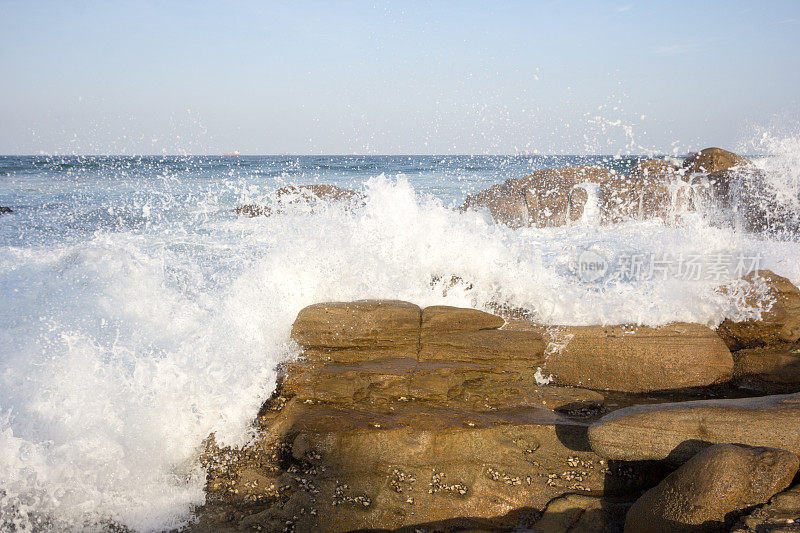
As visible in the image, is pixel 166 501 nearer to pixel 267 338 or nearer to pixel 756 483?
pixel 267 338

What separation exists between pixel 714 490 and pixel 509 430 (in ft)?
3.65

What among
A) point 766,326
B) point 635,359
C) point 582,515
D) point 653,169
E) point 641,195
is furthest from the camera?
point 653,169

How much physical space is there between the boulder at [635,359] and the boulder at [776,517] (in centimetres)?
158

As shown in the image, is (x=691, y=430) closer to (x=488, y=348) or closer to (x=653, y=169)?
(x=488, y=348)

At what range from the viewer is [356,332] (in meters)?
3.92

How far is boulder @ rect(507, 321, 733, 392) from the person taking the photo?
12.2ft

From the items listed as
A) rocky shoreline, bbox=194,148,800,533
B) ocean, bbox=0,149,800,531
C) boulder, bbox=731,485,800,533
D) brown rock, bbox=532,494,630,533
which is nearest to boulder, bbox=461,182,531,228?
ocean, bbox=0,149,800,531

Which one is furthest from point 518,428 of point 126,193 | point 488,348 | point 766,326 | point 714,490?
point 126,193

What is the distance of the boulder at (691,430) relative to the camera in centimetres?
255

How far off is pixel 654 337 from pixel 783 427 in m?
1.38

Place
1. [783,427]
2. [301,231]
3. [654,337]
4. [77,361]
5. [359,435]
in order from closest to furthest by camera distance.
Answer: [783,427], [359,435], [77,361], [654,337], [301,231]

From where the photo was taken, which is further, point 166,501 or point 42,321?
point 42,321

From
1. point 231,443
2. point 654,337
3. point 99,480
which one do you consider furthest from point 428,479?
point 654,337

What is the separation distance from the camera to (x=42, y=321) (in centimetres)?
410
